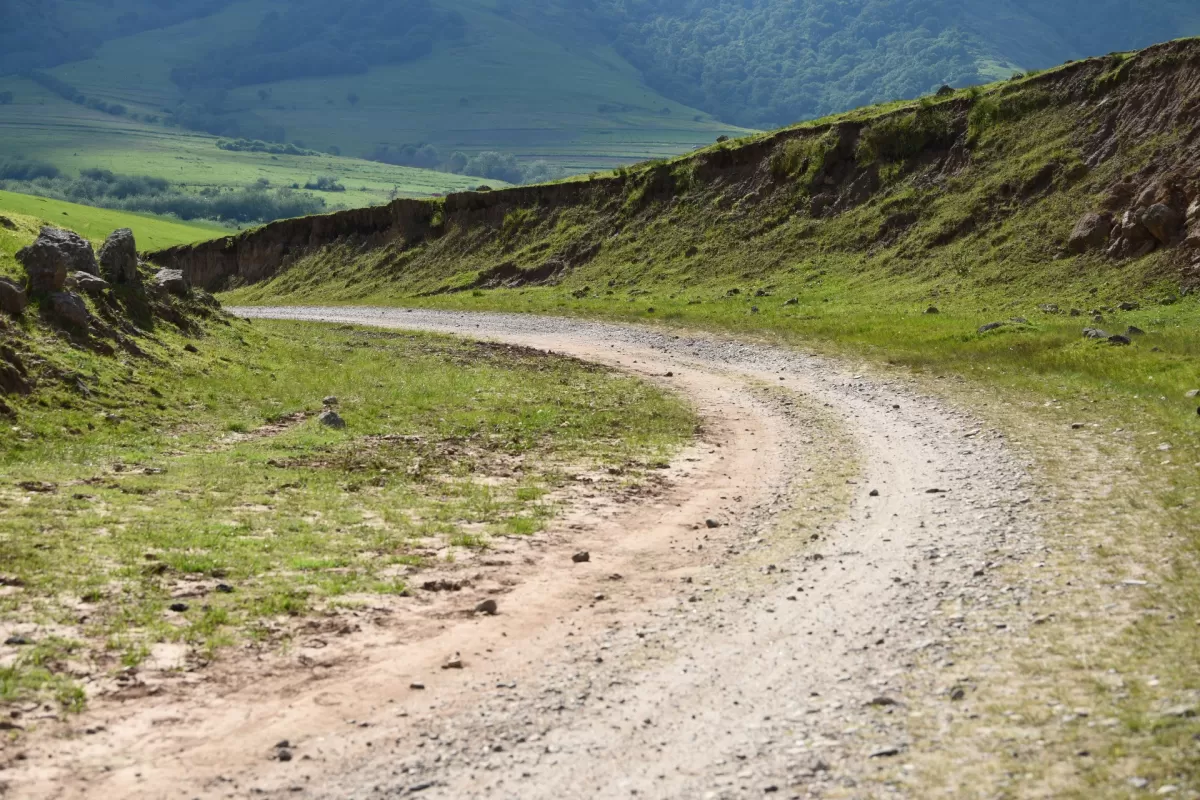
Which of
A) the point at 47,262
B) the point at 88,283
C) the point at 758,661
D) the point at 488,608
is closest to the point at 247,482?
the point at 488,608

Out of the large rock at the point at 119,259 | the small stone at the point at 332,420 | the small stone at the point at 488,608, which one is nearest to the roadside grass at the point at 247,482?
the small stone at the point at 332,420

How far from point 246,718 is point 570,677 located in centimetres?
308

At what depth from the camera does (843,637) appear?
39.0 ft

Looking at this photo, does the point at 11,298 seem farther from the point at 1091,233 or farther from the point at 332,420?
the point at 1091,233

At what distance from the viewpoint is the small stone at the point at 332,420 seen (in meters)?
24.0

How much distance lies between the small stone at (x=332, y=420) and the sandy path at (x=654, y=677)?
27.2 ft

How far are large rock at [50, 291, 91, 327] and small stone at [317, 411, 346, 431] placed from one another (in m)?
6.47

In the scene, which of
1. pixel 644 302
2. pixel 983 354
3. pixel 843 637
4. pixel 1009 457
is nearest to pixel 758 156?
pixel 644 302

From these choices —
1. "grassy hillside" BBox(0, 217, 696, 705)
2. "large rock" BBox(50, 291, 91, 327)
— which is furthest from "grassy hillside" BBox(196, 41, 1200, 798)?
"large rock" BBox(50, 291, 91, 327)

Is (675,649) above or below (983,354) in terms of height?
below

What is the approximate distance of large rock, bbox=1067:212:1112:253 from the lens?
41094 millimetres

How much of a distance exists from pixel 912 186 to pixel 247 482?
43096 millimetres

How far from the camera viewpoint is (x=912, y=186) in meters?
54.1

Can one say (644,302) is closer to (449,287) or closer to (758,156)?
(758,156)
